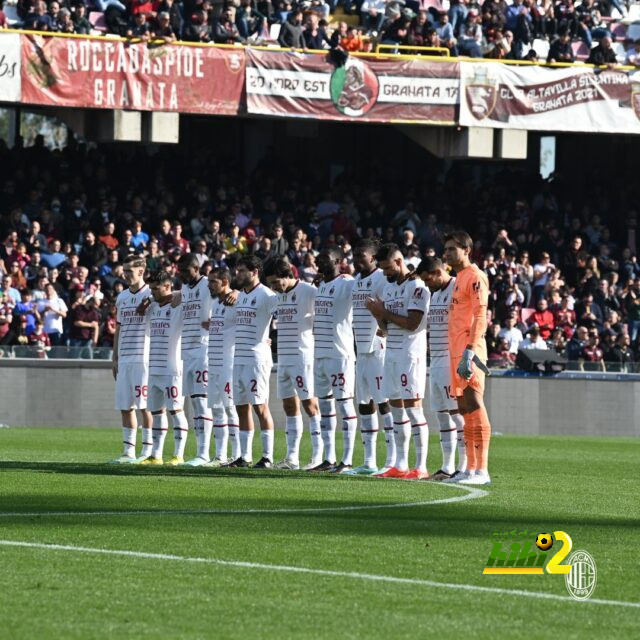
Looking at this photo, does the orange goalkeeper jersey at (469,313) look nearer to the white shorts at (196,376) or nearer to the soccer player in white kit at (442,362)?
the soccer player in white kit at (442,362)

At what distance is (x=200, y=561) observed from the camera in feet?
28.5

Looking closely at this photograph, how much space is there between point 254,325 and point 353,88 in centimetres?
1634

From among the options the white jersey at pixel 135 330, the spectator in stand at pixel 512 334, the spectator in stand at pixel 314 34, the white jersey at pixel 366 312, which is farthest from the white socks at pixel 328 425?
the spectator in stand at pixel 314 34

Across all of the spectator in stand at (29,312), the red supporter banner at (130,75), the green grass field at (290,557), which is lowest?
the green grass field at (290,557)

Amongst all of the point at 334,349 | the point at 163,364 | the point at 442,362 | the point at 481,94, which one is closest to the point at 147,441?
the point at 163,364

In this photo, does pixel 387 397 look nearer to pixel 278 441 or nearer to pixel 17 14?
pixel 278 441

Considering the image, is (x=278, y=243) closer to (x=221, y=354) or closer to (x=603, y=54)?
(x=603, y=54)

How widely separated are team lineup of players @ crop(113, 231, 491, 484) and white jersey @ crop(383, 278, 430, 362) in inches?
0.5

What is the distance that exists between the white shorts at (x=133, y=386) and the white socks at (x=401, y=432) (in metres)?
3.16

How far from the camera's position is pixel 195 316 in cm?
1706

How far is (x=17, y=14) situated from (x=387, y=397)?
1733 centimetres

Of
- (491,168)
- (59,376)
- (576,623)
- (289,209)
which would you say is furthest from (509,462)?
(491,168)

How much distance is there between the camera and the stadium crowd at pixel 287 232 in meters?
28.2

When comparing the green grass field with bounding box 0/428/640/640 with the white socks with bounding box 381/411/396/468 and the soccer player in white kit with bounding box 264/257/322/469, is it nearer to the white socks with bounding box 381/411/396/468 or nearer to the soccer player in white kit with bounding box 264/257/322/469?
the white socks with bounding box 381/411/396/468
